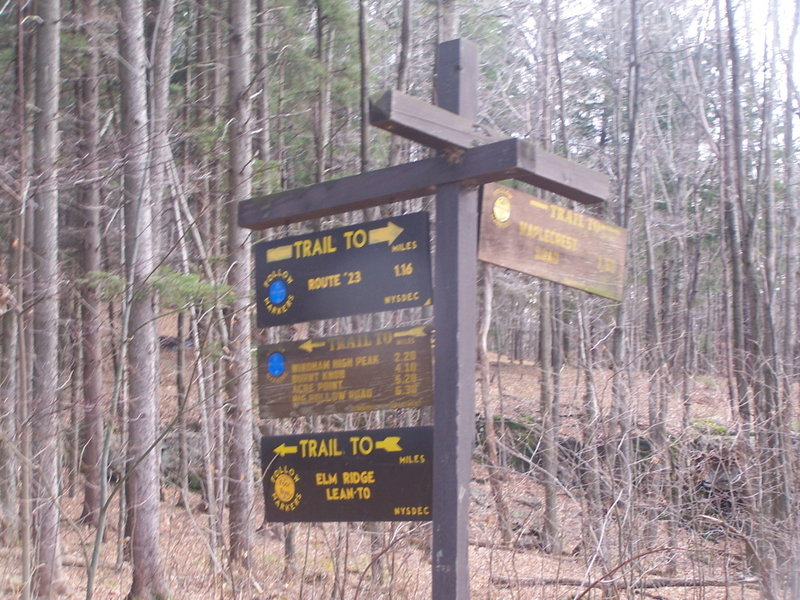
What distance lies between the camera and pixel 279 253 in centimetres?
446

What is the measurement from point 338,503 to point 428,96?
516 inches

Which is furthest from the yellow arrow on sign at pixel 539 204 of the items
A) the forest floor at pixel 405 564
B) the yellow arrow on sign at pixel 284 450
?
the forest floor at pixel 405 564

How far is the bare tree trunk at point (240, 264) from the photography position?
35.8 feet

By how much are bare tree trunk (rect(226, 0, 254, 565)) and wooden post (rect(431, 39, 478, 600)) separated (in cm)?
681

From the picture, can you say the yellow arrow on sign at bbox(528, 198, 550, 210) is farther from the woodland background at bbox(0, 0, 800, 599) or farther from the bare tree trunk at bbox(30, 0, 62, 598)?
the bare tree trunk at bbox(30, 0, 62, 598)

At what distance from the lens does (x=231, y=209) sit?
11.6 m

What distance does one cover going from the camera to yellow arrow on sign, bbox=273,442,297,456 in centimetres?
427

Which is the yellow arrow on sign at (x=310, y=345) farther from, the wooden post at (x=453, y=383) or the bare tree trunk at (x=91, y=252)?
the bare tree trunk at (x=91, y=252)

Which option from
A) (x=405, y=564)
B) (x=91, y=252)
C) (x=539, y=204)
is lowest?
(x=405, y=564)

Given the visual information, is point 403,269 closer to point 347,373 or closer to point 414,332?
point 414,332

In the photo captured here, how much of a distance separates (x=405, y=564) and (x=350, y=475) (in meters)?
3.45

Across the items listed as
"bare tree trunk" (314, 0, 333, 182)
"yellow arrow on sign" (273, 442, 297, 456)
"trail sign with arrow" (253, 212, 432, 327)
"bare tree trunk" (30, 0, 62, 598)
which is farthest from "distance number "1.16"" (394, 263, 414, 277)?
"bare tree trunk" (314, 0, 333, 182)

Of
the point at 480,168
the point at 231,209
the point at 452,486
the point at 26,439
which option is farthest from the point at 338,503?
the point at 231,209

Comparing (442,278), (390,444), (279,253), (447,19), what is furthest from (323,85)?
(390,444)
